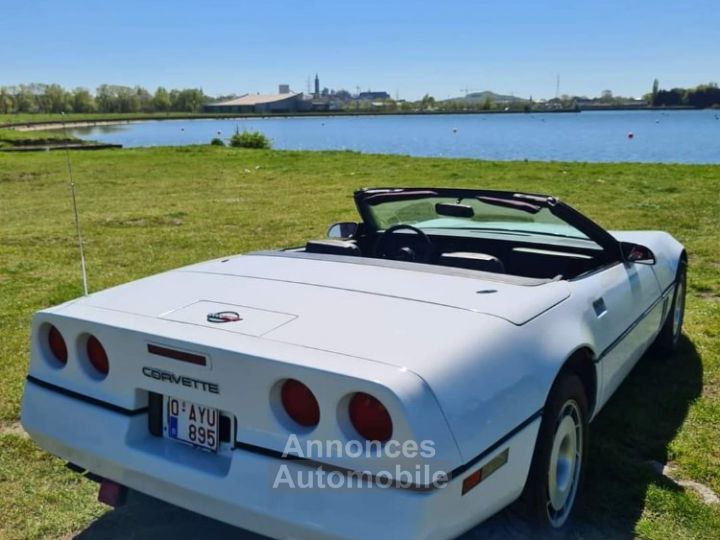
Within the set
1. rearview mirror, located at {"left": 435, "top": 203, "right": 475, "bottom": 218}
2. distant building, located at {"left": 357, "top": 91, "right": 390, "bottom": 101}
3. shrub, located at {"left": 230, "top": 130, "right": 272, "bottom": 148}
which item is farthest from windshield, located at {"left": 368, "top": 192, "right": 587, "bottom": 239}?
distant building, located at {"left": 357, "top": 91, "right": 390, "bottom": 101}

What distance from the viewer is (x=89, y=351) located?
2.52m

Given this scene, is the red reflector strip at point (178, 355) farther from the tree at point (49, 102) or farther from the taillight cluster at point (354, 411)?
the tree at point (49, 102)

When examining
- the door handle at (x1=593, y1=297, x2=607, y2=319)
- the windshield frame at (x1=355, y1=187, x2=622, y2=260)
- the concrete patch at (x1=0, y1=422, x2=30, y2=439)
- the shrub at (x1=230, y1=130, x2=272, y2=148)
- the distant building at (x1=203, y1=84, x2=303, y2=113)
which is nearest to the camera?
the door handle at (x1=593, y1=297, x2=607, y2=319)

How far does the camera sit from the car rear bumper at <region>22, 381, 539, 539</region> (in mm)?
1862

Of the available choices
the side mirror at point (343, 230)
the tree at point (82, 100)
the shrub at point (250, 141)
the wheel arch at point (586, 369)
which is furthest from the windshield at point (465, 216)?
the tree at point (82, 100)

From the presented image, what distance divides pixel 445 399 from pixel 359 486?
334mm

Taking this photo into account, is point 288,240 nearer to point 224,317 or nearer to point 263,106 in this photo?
point 224,317

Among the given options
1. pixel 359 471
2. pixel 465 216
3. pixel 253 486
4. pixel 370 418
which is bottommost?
pixel 253 486

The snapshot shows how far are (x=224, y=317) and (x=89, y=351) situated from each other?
565 mm

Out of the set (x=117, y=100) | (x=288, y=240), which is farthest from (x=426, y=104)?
(x=288, y=240)

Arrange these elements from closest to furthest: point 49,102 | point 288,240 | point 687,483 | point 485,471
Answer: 1. point 485,471
2. point 687,483
3. point 49,102
4. point 288,240

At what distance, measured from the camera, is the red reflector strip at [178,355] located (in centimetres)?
216

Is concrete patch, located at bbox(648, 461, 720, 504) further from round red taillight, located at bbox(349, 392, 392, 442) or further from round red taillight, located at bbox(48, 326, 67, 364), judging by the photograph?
round red taillight, located at bbox(48, 326, 67, 364)

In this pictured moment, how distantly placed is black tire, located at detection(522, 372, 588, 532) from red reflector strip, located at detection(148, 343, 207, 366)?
45.4 inches
